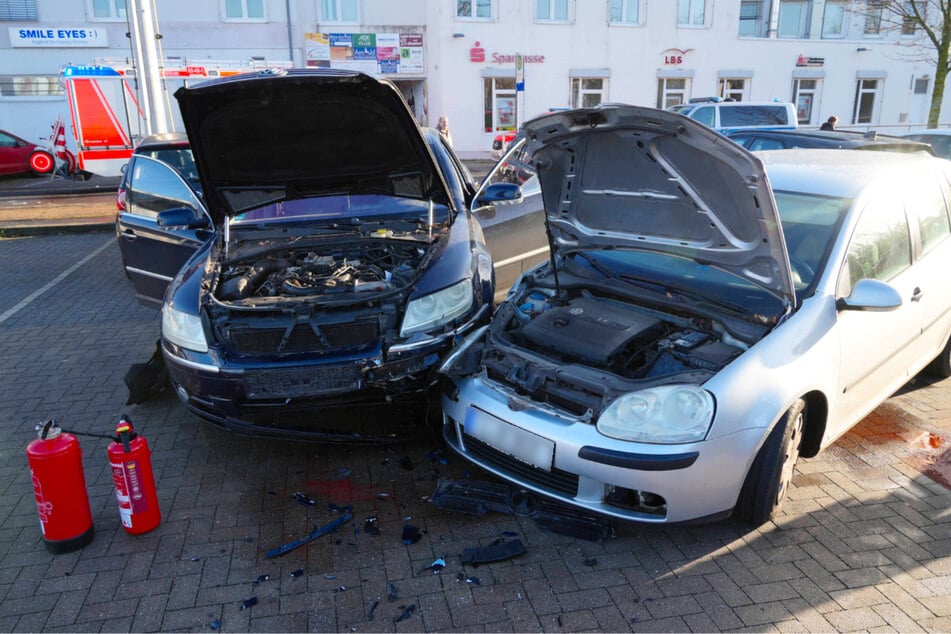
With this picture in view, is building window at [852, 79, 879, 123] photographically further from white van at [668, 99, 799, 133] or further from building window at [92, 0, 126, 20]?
building window at [92, 0, 126, 20]

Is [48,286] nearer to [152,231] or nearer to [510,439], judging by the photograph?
[152,231]

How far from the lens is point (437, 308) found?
4.02 metres

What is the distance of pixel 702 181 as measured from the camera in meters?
3.46

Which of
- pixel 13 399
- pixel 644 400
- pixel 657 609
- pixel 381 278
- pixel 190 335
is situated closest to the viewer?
pixel 657 609

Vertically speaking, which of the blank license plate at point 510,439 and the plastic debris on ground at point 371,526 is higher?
the blank license plate at point 510,439

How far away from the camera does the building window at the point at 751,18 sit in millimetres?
27469

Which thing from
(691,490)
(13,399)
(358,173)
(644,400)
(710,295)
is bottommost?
(13,399)

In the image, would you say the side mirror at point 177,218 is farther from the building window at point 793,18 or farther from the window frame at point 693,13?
the building window at point 793,18

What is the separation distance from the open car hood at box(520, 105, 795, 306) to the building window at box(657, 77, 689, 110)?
2403 centimetres

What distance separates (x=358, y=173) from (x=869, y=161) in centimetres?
349

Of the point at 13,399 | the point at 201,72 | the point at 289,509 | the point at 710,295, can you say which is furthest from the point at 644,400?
the point at 201,72

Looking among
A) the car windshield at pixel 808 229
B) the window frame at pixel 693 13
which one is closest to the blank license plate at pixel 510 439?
the car windshield at pixel 808 229

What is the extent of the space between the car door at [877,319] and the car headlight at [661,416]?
980 mm

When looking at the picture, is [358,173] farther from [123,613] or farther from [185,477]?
[123,613]
